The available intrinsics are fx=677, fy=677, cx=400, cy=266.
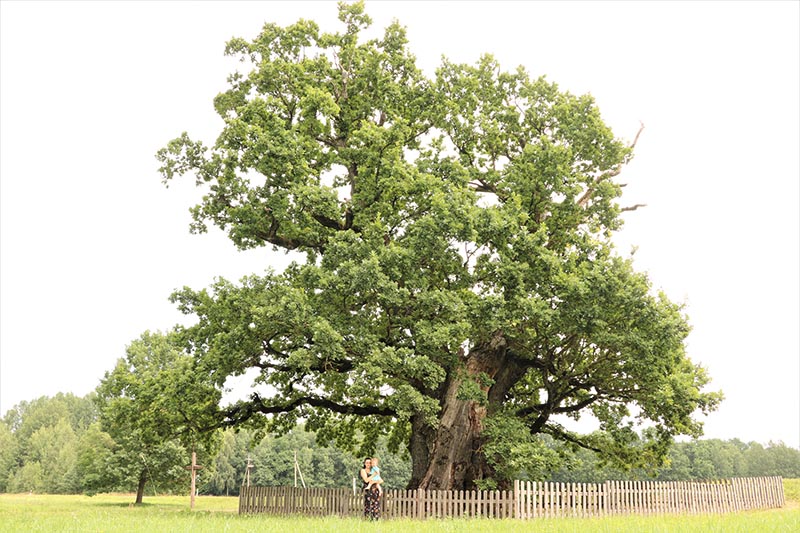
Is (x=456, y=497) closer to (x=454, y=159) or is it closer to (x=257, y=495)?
(x=257, y=495)

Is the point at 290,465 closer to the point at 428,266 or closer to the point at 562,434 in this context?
the point at 562,434

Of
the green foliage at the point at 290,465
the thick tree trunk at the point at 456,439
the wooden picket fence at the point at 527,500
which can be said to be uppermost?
the thick tree trunk at the point at 456,439

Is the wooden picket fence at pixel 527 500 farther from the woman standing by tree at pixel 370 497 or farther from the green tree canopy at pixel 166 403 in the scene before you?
the green tree canopy at pixel 166 403

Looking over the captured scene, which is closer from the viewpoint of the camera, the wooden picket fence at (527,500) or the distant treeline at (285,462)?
the wooden picket fence at (527,500)

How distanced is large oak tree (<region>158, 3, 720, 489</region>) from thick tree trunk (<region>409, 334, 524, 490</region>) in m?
0.06

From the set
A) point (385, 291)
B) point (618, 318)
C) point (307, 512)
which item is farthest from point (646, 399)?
point (307, 512)

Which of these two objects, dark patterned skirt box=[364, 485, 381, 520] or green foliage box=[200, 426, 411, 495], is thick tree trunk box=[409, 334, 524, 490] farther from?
green foliage box=[200, 426, 411, 495]

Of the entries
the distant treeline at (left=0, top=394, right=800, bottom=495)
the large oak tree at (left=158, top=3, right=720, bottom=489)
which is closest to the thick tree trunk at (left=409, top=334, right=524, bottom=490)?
the large oak tree at (left=158, top=3, right=720, bottom=489)

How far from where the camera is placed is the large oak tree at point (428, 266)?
20.3 m

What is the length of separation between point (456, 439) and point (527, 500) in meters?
3.56

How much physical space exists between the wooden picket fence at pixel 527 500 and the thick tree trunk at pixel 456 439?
1108mm

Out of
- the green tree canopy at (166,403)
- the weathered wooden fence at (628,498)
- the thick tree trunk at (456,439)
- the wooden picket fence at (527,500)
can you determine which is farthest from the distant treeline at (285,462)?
the green tree canopy at (166,403)

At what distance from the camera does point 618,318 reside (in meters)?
20.9

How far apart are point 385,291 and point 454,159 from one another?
239 inches
